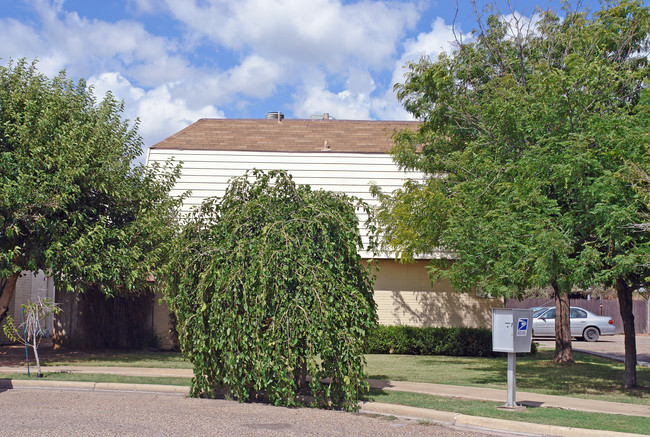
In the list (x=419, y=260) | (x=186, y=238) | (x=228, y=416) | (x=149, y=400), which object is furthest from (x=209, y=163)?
(x=228, y=416)

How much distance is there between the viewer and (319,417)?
9875mm

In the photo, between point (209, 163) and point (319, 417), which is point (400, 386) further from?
point (209, 163)

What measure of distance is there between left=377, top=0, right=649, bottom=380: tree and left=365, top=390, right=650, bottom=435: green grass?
86.4 inches

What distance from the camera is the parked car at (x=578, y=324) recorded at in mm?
30094

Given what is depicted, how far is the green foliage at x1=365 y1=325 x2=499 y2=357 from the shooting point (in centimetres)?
2167

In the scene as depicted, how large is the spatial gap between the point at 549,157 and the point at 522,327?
3106 millimetres

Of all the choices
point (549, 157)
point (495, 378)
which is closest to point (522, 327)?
point (549, 157)

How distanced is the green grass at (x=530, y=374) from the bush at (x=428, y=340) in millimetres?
626

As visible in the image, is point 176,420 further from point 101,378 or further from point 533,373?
point 533,373

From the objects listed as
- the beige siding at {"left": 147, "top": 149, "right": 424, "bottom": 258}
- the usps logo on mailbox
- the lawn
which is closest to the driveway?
the lawn

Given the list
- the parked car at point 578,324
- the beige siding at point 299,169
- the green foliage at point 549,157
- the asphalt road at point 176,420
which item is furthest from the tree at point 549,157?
the parked car at point 578,324

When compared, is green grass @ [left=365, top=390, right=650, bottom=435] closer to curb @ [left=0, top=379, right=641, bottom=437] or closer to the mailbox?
curb @ [left=0, top=379, right=641, bottom=437]

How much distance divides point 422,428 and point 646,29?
1090cm

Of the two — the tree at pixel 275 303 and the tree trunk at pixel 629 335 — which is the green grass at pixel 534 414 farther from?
the tree trunk at pixel 629 335
